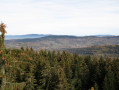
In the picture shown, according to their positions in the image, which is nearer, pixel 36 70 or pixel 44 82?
pixel 44 82

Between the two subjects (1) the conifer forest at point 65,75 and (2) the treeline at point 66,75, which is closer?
(1) the conifer forest at point 65,75

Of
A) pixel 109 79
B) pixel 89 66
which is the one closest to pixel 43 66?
pixel 109 79

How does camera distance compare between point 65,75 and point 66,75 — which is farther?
point 66,75

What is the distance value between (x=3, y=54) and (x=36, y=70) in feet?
136

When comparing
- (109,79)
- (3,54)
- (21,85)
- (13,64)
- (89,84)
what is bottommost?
(89,84)

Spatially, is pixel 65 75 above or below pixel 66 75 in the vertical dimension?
above

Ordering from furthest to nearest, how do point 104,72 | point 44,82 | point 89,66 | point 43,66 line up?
point 89,66
point 104,72
point 43,66
point 44,82

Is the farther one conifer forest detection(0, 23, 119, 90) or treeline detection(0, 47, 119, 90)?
treeline detection(0, 47, 119, 90)

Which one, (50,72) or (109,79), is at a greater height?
→ (50,72)

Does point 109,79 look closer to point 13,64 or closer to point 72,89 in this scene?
point 72,89

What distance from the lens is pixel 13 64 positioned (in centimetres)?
925

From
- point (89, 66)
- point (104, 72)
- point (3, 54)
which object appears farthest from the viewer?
point (89, 66)

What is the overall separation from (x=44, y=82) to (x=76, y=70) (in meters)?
25.2

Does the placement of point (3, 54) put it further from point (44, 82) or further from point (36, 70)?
point (36, 70)
